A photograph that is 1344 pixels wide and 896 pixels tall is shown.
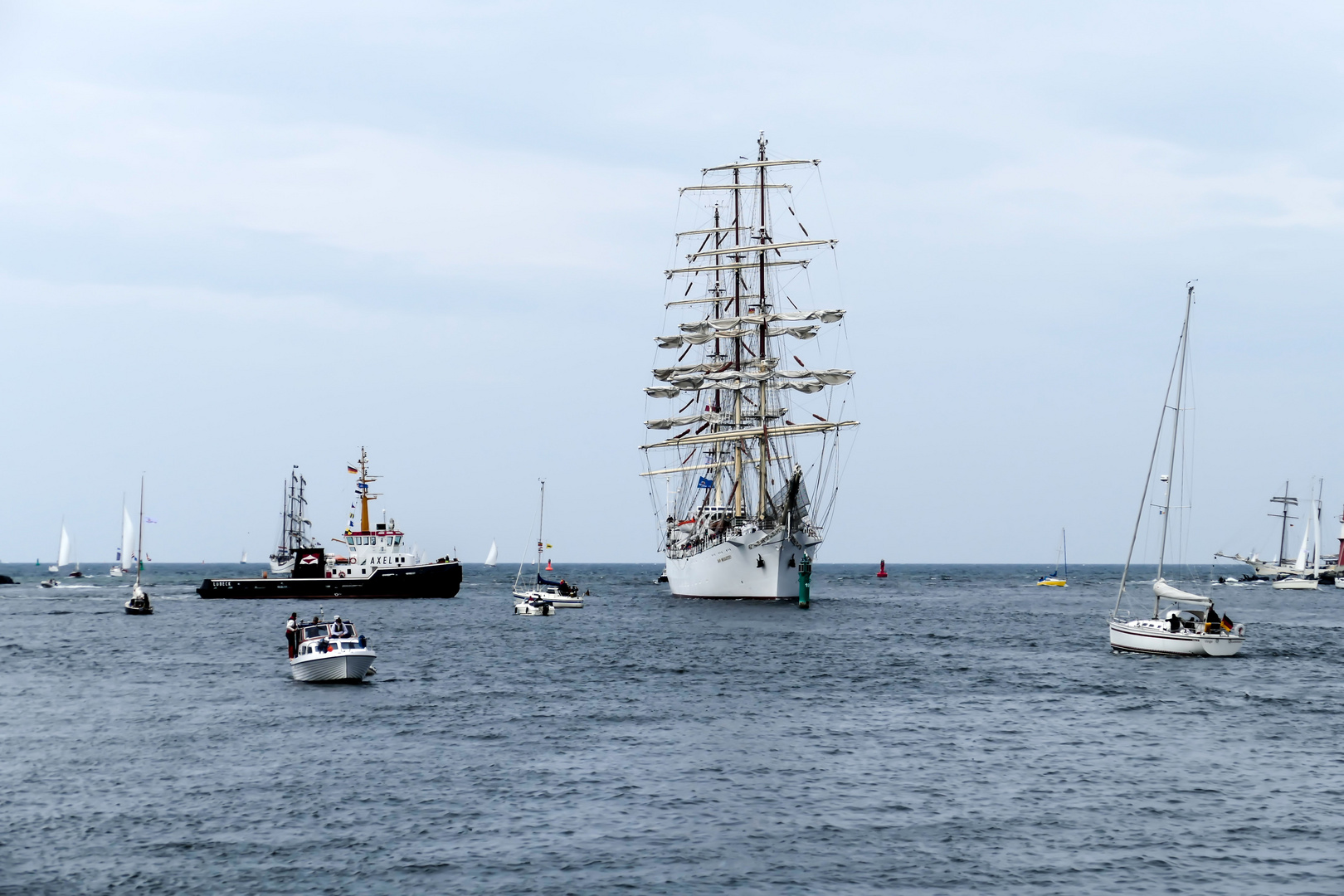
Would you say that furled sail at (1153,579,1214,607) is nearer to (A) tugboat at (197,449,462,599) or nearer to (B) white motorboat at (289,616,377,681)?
(B) white motorboat at (289,616,377,681)

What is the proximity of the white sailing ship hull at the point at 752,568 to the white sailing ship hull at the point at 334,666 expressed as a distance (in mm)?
64736

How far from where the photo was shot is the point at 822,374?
140 meters

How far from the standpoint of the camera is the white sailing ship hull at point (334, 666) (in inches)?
2271

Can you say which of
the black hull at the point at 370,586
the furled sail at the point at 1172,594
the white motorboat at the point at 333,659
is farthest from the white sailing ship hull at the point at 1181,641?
the black hull at the point at 370,586

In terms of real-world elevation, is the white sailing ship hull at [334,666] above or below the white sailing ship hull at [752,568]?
below

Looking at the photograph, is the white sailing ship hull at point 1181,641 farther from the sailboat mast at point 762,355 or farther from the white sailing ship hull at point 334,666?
the sailboat mast at point 762,355

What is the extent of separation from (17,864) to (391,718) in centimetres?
2118

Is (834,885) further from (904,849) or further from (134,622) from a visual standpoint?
(134,622)

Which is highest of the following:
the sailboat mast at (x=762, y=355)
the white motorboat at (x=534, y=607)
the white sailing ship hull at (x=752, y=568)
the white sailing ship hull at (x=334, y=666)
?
the sailboat mast at (x=762, y=355)

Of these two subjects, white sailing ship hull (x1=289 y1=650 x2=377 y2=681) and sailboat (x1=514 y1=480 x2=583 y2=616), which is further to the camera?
sailboat (x1=514 y1=480 x2=583 y2=616)

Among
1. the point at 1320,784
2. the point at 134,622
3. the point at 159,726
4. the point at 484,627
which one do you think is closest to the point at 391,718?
the point at 159,726

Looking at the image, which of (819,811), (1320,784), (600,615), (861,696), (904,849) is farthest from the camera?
(600,615)

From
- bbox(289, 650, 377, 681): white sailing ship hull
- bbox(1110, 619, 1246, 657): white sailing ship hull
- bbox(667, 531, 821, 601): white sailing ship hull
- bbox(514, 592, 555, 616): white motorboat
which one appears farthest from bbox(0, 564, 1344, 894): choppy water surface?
bbox(667, 531, 821, 601): white sailing ship hull

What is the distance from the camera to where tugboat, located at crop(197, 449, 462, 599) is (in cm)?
13475
